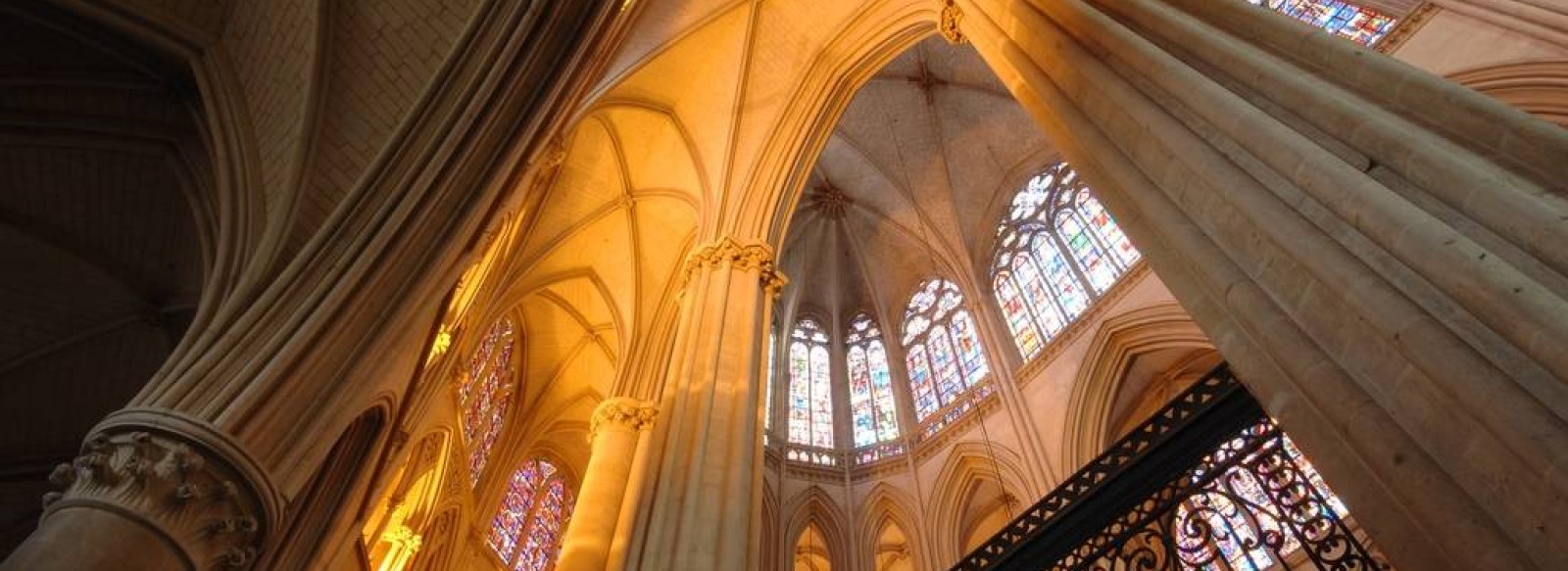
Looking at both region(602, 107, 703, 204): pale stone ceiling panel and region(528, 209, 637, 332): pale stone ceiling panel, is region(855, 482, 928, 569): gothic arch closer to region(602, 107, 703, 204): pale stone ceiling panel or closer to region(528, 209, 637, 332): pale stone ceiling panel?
region(528, 209, 637, 332): pale stone ceiling panel

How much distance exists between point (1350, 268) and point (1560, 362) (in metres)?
0.81

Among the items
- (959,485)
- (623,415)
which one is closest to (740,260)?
(623,415)

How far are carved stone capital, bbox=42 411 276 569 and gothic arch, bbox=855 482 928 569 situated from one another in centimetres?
1060

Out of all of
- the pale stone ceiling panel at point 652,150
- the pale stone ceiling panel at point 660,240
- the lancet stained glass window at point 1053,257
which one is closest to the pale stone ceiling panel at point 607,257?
the pale stone ceiling panel at point 660,240

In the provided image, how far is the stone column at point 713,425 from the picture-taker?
6777 mm

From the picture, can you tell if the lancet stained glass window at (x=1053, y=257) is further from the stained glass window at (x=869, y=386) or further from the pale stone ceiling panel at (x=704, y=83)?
the pale stone ceiling panel at (x=704, y=83)

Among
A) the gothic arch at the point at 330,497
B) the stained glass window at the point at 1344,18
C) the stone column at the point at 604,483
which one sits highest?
the stained glass window at the point at 1344,18

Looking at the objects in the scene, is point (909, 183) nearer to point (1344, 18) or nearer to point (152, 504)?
point (1344, 18)

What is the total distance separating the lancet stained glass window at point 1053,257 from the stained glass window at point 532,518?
26.6 feet

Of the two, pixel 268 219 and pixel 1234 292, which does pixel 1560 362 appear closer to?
pixel 1234 292

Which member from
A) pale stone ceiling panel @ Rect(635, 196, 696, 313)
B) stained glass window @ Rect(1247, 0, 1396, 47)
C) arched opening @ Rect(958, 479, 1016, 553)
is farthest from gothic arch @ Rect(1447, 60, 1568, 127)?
pale stone ceiling panel @ Rect(635, 196, 696, 313)

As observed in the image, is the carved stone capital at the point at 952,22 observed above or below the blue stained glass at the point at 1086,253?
below

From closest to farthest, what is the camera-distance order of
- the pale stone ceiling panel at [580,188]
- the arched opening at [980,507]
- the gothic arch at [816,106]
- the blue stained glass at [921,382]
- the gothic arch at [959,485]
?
the gothic arch at [816,106]
the pale stone ceiling panel at [580,188]
the gothic arch at [959,485]
the arched opening at [980,507]
the blue stained glass at [921,382]

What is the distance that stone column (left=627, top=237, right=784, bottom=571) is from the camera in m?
6.78
